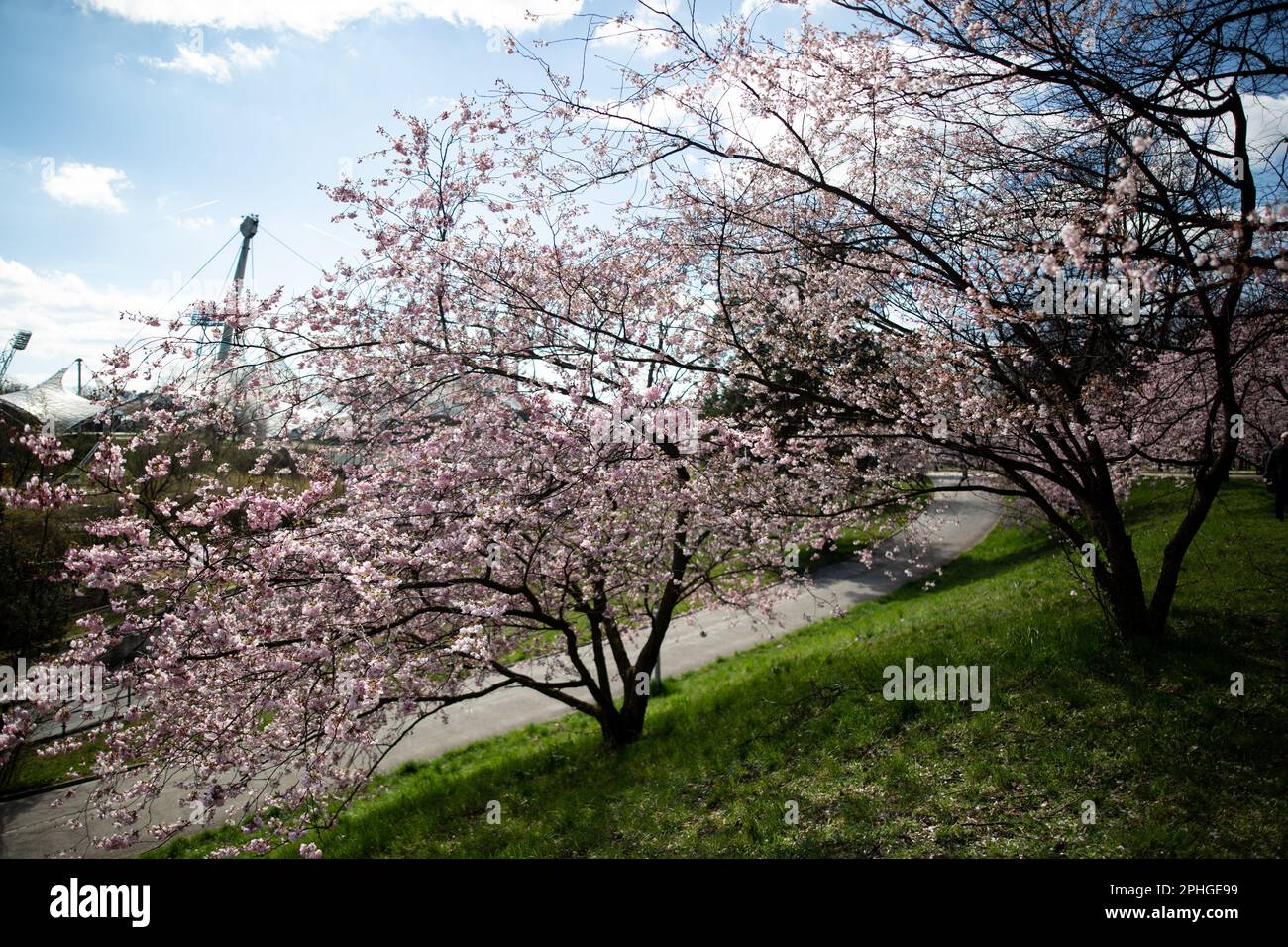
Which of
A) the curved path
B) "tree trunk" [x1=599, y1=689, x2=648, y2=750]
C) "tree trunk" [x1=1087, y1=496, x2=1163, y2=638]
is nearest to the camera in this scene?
"tree trunk" [x1=1087, y1=496, x2=1163, y2=638]

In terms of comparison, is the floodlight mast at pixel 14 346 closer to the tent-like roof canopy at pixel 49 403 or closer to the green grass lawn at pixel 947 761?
the tent-like roof canopy at pixel 49 403

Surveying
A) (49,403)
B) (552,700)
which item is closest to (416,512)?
(552,700)

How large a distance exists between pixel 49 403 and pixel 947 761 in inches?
929

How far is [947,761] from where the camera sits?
512 cm

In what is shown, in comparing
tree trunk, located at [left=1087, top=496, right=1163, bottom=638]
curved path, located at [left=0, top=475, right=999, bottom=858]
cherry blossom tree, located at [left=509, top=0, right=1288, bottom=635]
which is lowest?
curved path, located at [left=0, top=475, right=999, bottom=858]

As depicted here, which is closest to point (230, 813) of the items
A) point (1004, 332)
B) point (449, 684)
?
point (449, 684)

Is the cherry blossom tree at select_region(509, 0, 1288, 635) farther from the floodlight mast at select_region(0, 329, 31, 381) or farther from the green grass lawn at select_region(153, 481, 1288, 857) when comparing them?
the floodlight mast at select_region(0, 329, 31, 381)

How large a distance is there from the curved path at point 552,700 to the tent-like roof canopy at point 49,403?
983 centimetres

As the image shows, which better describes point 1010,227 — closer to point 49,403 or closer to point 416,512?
point 416,512

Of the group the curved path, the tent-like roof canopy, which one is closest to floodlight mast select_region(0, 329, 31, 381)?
the tent-like roof canopy

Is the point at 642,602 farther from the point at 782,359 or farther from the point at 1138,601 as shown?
the point at 1138,601

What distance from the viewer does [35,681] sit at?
4.49 m

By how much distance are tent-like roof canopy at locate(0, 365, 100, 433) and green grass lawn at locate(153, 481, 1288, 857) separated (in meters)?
13.3

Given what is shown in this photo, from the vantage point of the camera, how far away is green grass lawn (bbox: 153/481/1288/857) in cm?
419
